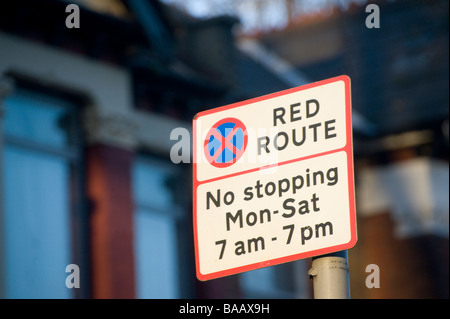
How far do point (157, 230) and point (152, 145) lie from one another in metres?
1.25

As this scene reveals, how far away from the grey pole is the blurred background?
776 centimetres

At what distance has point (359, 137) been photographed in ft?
64.0

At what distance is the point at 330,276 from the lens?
4844 millimetres

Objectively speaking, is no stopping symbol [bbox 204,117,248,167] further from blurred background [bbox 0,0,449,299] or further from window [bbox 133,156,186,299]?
window [bbox 133,156,186,299]

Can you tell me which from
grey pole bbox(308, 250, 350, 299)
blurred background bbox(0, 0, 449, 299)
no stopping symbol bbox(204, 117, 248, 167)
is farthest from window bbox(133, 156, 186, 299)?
grey pole bbox(308, 250, 350, 299)

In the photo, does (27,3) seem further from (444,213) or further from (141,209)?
(444,213)

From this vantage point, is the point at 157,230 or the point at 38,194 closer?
the point at 38,194

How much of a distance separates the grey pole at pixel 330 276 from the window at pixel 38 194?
7.77 metres

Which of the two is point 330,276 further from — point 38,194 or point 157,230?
point 157,230

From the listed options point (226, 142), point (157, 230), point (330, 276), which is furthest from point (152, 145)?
point (330, 276)

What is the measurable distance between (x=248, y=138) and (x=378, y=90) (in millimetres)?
15774

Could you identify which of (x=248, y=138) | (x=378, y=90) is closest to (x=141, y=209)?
(x=378, y=90)

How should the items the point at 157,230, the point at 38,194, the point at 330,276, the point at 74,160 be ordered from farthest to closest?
the point at 157,230
the point at 74,160
the point at 38,194
the point at 330,276

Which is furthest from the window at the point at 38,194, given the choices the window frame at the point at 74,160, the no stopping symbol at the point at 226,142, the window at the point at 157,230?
the no stopping symbol at the point at 226,142
